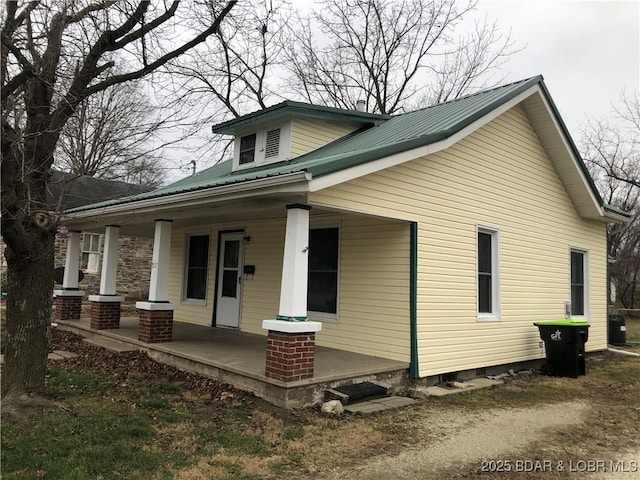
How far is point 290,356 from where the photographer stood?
18.9 feet

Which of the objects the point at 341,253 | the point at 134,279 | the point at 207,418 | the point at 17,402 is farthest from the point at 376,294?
the point at 134,279

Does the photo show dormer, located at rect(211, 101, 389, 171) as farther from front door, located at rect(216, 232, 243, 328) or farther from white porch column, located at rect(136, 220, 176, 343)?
white porch column, located at rect(136, 220, 176, 343)

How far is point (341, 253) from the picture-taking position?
8.31 meters

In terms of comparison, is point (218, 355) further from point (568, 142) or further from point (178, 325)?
point (568, 142)

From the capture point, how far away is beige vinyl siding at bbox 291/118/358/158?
9.81 m

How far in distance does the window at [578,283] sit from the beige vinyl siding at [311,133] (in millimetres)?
5997

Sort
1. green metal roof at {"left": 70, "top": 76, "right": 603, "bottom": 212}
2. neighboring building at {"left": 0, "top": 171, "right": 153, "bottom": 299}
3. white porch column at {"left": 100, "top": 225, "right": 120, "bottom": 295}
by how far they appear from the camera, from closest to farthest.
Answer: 1. green metal roof at {"left": 70, "top": 76, "right": 603, "bottom": 212}
2. white porch column at {"left": 100, "top": 225, "right": 120, "bottom": 295}
3. neighboring building at {"left": 0, "top": 171, "right": 153, "bottom": 299}

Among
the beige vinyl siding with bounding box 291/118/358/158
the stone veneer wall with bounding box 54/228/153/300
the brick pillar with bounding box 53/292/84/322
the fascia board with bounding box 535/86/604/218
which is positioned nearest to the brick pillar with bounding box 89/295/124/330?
the brick pillar with bounding box 53/292/84/322

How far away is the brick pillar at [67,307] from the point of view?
1153 cm

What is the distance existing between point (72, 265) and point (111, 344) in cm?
360

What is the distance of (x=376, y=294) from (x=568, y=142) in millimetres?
5391

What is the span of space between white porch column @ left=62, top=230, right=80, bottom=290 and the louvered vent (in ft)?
17.4

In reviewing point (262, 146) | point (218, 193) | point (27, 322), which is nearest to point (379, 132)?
point (262, 146)

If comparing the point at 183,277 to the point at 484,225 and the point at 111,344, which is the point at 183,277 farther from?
the point at 484,225
